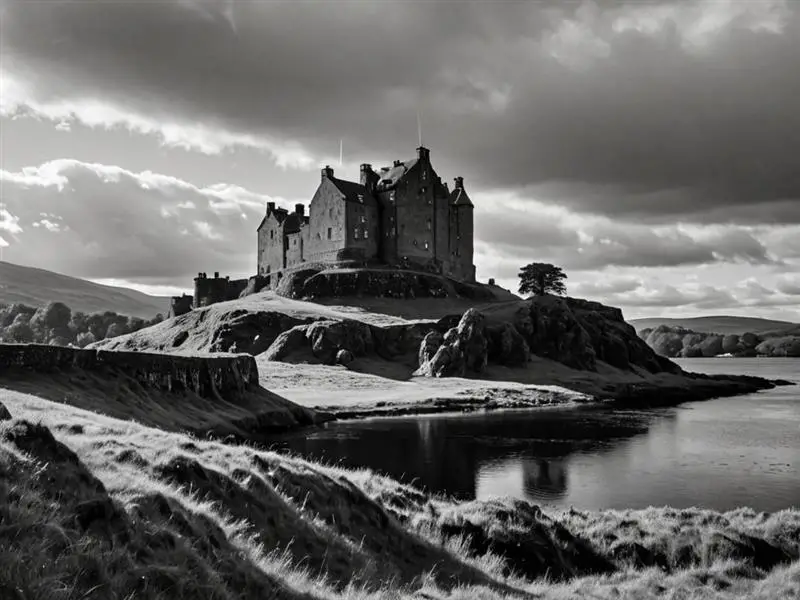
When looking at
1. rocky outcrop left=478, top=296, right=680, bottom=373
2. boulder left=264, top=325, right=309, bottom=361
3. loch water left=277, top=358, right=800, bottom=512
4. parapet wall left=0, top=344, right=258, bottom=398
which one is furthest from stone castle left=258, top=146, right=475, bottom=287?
parapet wall left=0, top=344, right=258, bottom=398

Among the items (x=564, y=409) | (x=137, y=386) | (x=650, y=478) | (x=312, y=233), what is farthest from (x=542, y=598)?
(x=312, y=233)

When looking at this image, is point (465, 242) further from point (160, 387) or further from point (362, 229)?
point (160, 387)

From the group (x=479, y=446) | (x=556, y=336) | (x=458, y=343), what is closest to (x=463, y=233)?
(x=556, y=336)

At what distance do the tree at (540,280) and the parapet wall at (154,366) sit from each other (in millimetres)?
85918

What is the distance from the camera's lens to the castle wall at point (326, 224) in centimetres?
12544

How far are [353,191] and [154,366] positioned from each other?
79.6 meters

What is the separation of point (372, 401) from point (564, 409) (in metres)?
21.7

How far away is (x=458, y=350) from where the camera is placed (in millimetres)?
97312

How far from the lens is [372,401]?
248 ft

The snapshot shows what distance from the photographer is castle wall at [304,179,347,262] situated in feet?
412

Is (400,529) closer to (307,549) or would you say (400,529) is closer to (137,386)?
(307,549)

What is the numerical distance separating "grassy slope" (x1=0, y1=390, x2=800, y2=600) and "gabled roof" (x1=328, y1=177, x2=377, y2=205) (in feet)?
332

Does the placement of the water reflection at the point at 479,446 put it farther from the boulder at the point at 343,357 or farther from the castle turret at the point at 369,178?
the castle turret at the point at 369,178

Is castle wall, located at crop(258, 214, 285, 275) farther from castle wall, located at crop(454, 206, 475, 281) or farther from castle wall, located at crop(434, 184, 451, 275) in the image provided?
castle wall, located at crop(454, 206, 475, 281)
